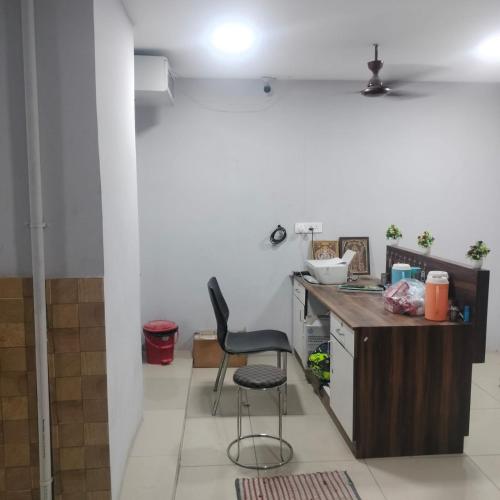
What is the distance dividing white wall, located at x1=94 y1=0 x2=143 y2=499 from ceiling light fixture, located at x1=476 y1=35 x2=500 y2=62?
2.33 meters

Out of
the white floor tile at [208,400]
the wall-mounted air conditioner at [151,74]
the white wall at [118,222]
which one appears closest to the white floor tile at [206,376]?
the white floor tile at [208,400]

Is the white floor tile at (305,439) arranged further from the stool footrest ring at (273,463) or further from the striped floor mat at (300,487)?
the striped floor mat at (300,487)

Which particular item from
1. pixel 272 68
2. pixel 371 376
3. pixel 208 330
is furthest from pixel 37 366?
pixel 272 68

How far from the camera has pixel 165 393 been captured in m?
3.46

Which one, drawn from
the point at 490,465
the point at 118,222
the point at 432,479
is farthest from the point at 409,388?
the point at 118,222

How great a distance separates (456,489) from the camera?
2322 millimetres

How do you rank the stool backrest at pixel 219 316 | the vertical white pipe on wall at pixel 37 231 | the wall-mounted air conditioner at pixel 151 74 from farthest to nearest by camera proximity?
the wall-mounted air conditioner at pixel 151 74
the stool backrest at pixel 219 316
the vertical white pipe on wall at pixel 37 231

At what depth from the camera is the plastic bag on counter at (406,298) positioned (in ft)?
8.96

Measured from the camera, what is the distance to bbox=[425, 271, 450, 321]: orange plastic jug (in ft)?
8.47

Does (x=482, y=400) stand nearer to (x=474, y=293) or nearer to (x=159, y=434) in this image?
(x=474, y=293)

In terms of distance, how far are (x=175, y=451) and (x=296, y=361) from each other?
172 cm

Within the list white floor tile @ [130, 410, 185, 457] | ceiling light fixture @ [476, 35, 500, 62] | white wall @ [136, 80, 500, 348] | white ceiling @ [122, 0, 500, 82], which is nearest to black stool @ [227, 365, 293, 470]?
white floor tile @ [130, 410, 185, 457]

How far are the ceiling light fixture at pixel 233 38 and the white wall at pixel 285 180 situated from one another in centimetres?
84

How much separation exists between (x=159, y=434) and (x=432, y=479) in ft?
4.95
